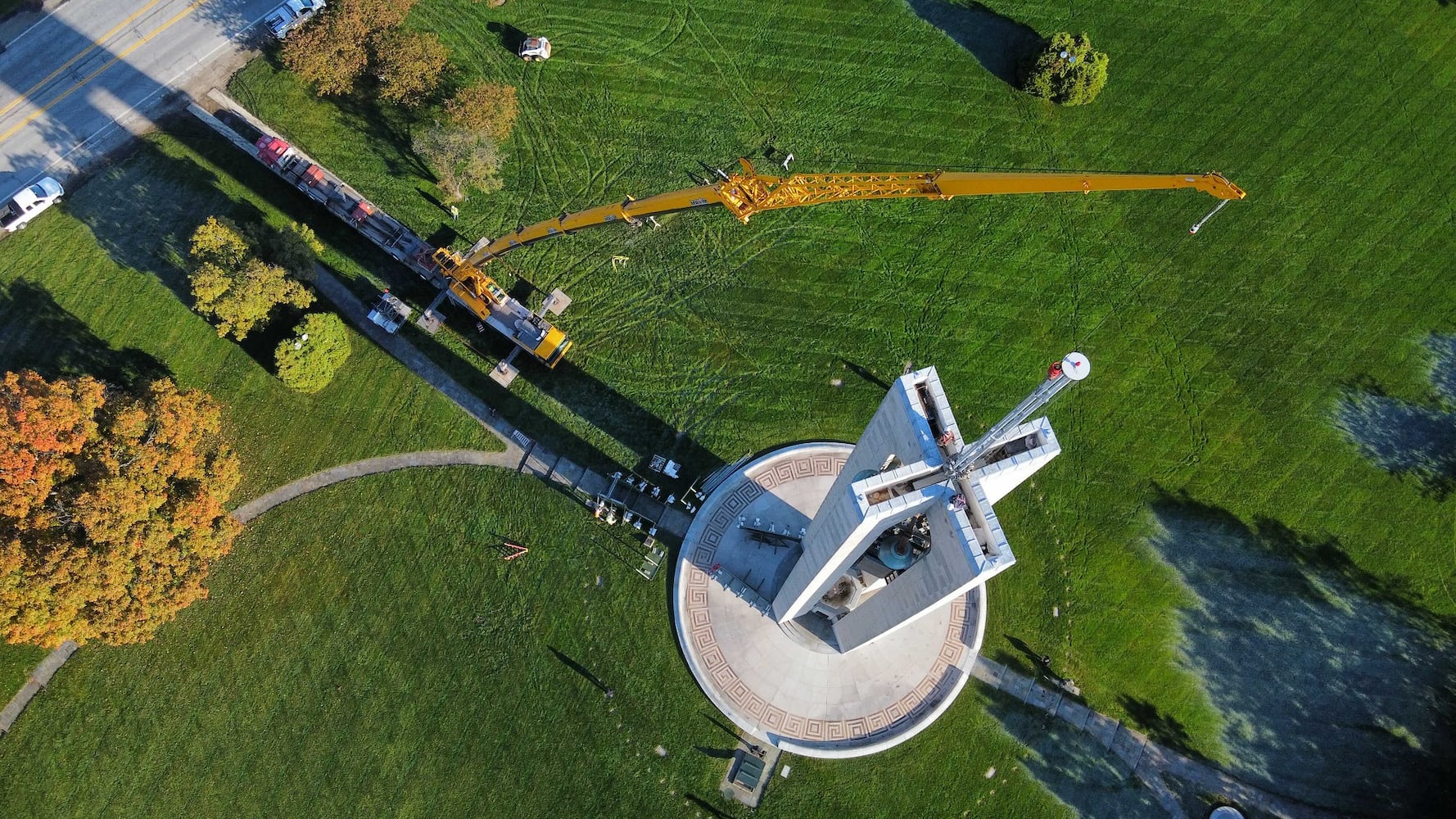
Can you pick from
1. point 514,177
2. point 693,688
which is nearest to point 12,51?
point 514,177

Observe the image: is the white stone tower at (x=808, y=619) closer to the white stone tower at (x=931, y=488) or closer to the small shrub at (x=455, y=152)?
the white stone tower at (x=931, y=488)

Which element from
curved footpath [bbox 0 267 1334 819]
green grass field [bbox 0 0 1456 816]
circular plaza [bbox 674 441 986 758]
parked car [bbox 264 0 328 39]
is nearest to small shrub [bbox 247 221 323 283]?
curved footpath [bbox 0 267 1334 819]

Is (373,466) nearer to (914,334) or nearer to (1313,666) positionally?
(914,334)

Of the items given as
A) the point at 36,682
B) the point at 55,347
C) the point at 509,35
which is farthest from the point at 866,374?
the point at 36,682

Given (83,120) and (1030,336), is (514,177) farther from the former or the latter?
(1030,336)

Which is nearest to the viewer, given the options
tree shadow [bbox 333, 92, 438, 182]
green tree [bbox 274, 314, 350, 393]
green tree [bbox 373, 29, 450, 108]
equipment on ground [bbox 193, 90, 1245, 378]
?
green tree [bbox 274, 314, 350, 393]

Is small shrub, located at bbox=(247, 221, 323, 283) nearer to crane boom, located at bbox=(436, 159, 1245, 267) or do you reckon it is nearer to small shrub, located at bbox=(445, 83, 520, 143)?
crane boom, located at bbox=(436, 159, 1245, 267)
